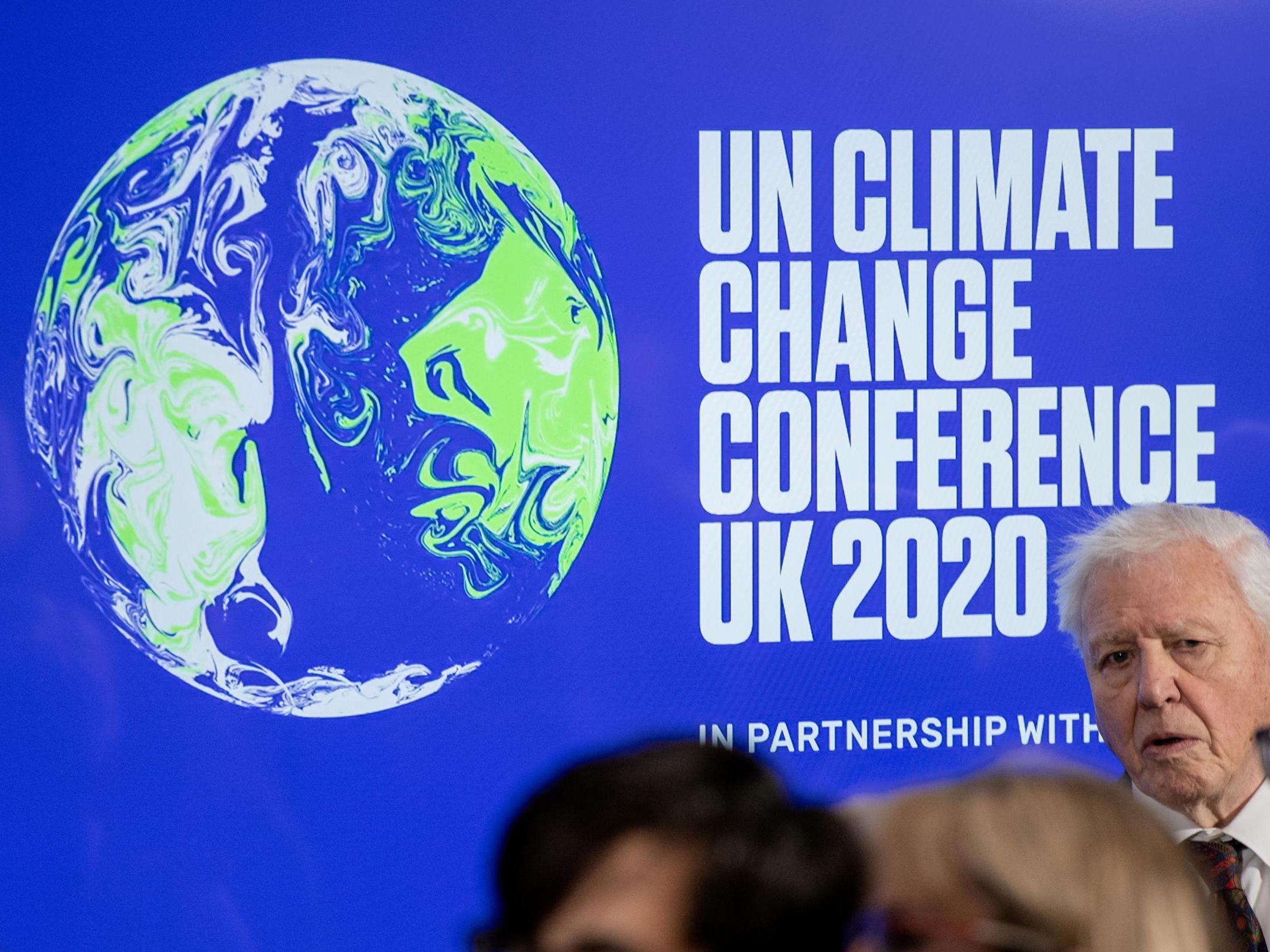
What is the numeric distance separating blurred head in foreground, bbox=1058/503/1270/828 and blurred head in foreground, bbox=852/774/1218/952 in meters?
1.62

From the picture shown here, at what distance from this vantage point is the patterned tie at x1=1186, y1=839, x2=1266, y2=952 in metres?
2.10

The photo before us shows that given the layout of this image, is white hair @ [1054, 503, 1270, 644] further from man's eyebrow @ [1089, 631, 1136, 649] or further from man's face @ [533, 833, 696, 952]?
man's face @ [533, 833, 696, 952]

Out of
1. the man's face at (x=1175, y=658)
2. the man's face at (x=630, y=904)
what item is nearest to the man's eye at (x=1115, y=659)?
the man's face at (x=1175, y=658)

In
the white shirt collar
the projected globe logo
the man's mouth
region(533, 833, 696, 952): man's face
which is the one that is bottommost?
the white shirt collar

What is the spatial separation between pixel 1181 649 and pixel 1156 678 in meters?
0.06

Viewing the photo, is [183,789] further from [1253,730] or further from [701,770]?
[701,770]

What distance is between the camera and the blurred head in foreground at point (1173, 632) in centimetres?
250

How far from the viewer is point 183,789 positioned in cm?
330

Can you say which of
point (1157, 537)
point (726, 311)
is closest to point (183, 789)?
point (726, 311)

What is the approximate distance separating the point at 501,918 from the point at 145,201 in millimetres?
2617

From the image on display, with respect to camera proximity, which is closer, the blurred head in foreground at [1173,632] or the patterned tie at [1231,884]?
the patterned tie at [1231,884]

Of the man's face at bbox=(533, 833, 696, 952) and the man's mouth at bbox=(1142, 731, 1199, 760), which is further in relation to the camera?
the man's mouth at bbox=(1142, 731, 1199, 760)

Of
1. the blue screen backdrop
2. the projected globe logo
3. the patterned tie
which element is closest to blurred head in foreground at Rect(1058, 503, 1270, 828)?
the patterned tie

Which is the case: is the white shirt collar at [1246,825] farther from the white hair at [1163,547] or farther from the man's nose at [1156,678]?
the white hair at [1163,547]
